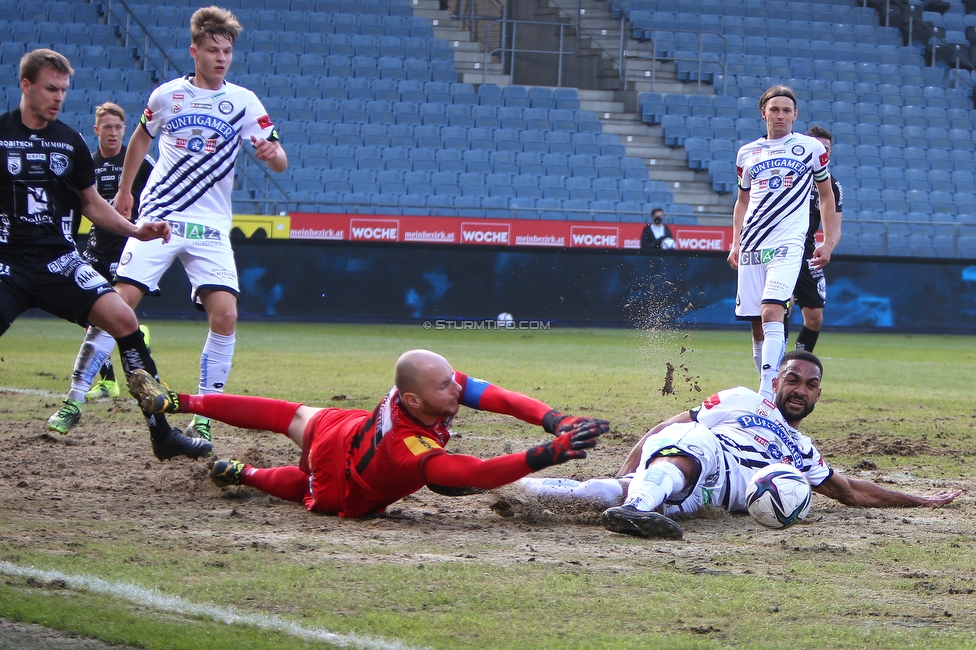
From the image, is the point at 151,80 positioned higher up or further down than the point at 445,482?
higher up

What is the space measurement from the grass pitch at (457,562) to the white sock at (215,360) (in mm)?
467

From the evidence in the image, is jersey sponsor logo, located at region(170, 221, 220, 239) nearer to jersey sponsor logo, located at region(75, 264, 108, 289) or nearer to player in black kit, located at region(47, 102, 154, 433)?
jersey sponsor logo, located at region(75, 264, 108, 289)

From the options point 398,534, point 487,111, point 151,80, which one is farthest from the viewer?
point 487,111

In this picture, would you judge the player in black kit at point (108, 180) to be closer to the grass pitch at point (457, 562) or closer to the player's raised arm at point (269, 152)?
the grass pitch at point (457, 562)

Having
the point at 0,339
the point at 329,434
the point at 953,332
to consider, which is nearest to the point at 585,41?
the point at 953,332

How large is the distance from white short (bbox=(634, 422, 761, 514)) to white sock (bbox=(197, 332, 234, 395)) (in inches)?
107

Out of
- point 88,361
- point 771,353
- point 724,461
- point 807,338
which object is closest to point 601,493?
point 724,461

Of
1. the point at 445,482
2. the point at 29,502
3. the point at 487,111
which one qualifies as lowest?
the point at 29,502

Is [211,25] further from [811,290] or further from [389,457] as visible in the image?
[811,290]

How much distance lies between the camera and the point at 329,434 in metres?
5.01

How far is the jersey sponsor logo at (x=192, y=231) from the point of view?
6.69 m

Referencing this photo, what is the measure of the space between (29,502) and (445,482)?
82.7 inches

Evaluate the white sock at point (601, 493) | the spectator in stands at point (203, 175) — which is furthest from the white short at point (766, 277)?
the spectator in stands at point (203, 175)

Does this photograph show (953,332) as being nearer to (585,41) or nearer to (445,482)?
(585,41)
